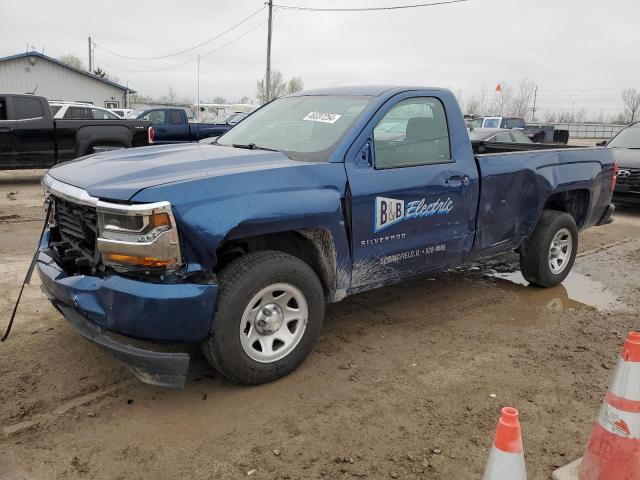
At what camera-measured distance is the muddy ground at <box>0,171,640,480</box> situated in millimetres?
2688

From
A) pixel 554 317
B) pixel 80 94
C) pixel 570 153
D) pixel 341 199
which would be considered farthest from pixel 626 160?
pixel 80 94

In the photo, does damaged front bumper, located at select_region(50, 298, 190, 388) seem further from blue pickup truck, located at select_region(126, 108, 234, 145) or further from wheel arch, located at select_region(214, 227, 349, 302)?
blue pickup truck, located at select_region(126, 108, 234, 145)

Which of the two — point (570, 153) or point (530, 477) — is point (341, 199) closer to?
point (530, 477)

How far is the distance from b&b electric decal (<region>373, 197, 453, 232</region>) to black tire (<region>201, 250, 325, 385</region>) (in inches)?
25.5

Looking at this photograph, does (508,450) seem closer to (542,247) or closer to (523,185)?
(523,185)

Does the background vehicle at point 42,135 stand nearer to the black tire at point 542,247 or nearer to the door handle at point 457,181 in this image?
the black tire at point 542,247

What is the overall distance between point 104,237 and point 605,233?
8.27 metres

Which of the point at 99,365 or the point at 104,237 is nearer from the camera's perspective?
the point at 104,237

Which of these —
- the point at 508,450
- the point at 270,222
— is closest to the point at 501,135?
the point at 270,222

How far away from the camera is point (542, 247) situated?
17.1ft

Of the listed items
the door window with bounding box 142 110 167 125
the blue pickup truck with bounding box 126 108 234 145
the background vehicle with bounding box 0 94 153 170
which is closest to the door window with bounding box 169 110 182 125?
the blue pickup truck with bounding box 126 108 234 145

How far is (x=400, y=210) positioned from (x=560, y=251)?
2622 mm

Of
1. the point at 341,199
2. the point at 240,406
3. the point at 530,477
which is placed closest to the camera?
the point at 530,477

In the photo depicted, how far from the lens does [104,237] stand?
291 centimetres
